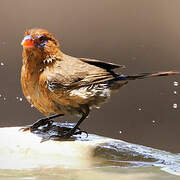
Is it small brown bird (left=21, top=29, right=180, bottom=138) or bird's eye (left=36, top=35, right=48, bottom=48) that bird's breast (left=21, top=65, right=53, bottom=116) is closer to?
small brown bird (left=21, top=29, right=180, bottom=138)

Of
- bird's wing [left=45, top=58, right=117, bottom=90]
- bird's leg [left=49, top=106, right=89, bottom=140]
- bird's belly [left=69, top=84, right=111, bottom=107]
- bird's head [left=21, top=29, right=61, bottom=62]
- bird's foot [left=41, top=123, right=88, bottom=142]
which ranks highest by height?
bird's head [left=21, top=29, right=61, bottom=62]

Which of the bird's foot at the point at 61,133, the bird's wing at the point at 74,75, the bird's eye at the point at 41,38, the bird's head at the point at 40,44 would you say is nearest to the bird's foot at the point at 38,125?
the bird's foot at the point at 61,133

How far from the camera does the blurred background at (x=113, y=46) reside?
20.0ft

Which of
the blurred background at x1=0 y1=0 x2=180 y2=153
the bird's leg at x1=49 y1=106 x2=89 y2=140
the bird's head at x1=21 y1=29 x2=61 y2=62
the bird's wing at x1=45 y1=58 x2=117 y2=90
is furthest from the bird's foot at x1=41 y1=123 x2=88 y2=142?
the blurred background at x1=0 y1=0 x2=180 y2=153

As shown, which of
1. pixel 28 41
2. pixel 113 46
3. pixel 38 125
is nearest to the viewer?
pixel 28 41

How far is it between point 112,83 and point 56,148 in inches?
24.1

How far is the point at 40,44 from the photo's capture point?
414 centimetres

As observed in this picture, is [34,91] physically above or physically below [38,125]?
above

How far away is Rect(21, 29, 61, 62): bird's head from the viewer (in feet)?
13.4

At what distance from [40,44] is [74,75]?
0.31m

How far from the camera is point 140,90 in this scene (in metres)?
6.21

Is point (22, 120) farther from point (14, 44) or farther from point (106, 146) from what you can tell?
point (106, 146)

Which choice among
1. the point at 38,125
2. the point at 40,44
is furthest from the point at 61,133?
the point at 40,44

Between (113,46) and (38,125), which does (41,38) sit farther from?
(113,46)
